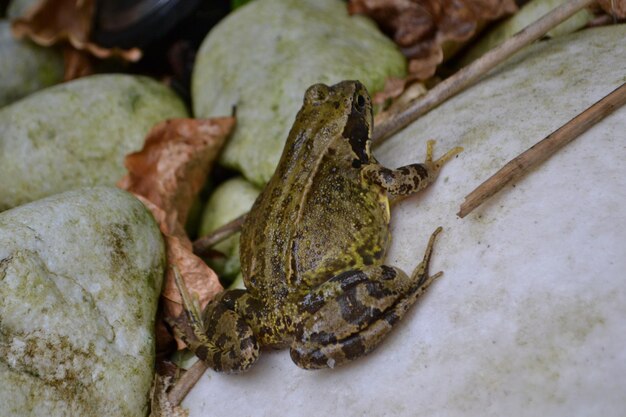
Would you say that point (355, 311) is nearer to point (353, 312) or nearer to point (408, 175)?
point (353, 312)

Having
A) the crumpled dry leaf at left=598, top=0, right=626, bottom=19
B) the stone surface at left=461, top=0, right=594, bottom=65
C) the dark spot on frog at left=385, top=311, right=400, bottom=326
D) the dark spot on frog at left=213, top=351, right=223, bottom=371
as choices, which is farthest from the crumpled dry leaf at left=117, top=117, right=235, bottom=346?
the crumpled dry leaf at left=598, top=0, right=626, bottom=19

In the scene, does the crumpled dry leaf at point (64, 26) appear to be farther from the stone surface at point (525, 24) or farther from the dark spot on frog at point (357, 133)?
the stone surface at point (525, 24)

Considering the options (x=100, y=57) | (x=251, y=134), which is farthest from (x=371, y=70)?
(x=100, y=57)

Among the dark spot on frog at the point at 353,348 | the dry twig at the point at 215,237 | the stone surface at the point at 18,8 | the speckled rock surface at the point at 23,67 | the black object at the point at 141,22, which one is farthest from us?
the stone surface at the point at 18,8

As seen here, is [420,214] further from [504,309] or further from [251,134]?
[251,134]

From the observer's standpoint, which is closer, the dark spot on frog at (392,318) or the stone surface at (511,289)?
the stone surface at (511,289)

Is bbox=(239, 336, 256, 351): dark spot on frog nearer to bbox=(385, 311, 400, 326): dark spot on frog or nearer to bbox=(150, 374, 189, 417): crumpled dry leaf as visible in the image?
bbox=(150, 374, 189, 417): crumpled dry leaf

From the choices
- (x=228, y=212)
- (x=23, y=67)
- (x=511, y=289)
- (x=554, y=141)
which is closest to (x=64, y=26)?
(x=23, y=67)

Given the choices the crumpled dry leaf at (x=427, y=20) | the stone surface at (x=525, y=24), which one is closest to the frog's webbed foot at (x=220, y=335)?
the crumpled dry leaf at (x=427, y=20)
